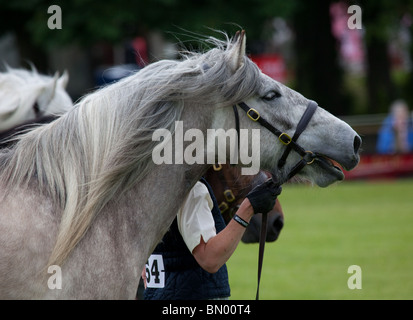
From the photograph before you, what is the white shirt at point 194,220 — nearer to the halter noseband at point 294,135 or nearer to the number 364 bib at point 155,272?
the number 364 bib at point 155,272

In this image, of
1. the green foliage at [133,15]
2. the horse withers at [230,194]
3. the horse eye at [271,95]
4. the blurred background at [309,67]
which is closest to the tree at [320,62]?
the blurred background at [309,67]

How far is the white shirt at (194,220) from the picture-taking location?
3.71 meters

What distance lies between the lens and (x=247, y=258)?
33.5 feet

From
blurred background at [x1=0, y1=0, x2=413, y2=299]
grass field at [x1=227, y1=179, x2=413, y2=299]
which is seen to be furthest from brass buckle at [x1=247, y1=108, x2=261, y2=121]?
grass field at [x1=227, y1=179, x2=413, y2=299]

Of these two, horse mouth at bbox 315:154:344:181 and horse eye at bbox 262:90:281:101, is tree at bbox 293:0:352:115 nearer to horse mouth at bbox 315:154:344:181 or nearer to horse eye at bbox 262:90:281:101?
horse mouth at bbox 315:154:344:181

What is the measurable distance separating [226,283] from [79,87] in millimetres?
26305

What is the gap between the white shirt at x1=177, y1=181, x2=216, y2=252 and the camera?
3713mm

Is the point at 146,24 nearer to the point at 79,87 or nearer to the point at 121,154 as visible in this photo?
the point at 79,87

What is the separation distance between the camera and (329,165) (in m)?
3.59

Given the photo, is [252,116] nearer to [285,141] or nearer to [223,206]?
[285,141]

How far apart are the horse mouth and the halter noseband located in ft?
0.13

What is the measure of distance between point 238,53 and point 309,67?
20.3 meters

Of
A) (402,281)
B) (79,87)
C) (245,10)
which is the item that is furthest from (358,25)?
(79,87)

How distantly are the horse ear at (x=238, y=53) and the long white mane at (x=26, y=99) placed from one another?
3.62 m
